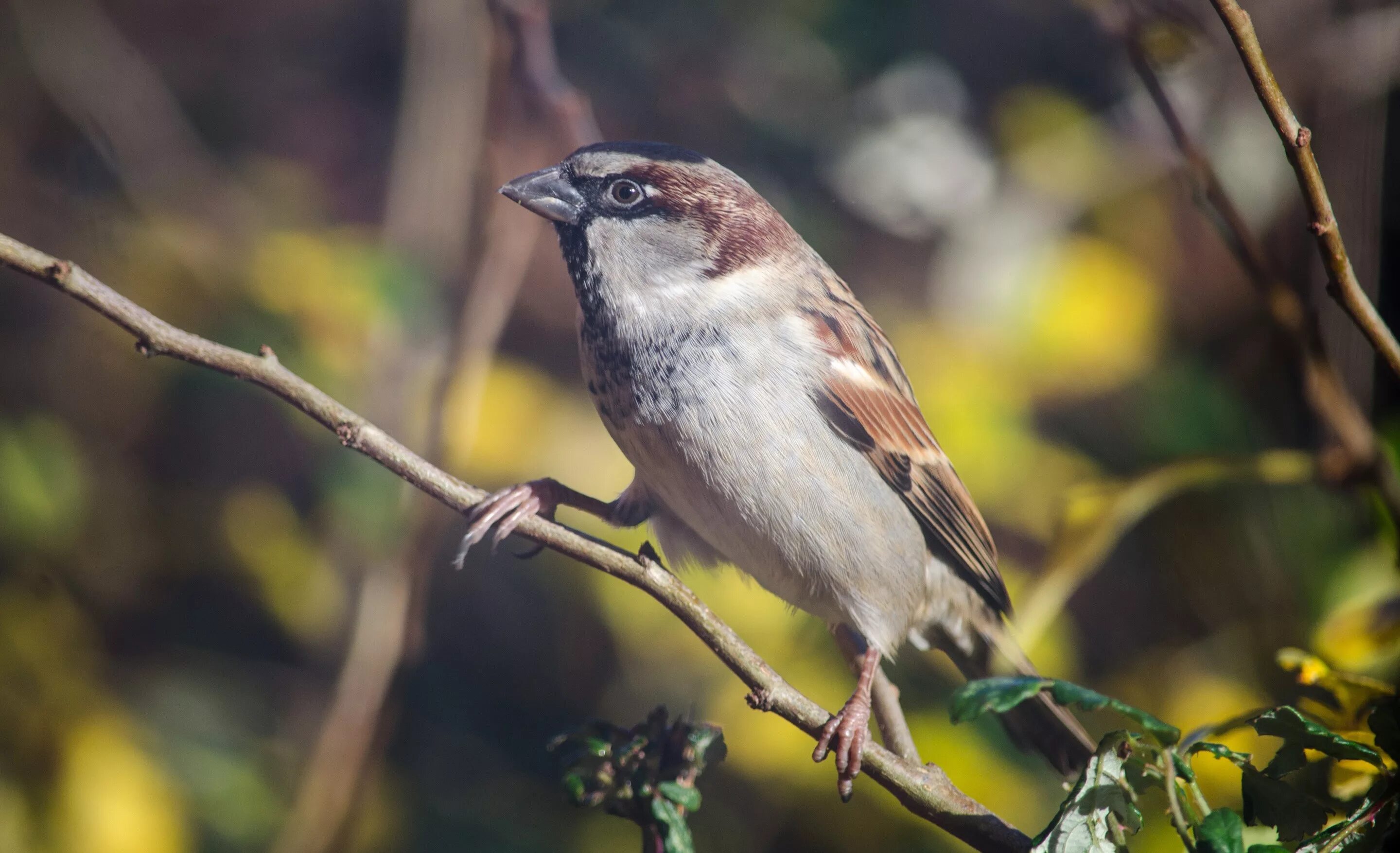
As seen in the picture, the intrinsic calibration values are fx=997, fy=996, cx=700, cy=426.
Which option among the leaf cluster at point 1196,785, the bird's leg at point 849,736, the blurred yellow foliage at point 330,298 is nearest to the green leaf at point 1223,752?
the leaf cluster at point 1196,785

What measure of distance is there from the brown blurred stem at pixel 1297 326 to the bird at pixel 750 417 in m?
0.37

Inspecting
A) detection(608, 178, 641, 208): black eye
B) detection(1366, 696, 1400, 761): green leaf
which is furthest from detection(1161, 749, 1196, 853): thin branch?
detection(608, 178, 641, 208): black eye

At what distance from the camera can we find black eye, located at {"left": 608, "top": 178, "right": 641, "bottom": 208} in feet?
2.79

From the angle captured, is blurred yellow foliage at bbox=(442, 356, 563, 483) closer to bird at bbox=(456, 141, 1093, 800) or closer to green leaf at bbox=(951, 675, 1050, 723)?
bird at bbox=(456, 141, 1093, 800)

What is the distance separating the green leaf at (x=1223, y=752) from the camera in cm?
59

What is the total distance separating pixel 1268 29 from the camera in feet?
4.17

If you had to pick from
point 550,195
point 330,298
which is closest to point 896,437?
point 550,195

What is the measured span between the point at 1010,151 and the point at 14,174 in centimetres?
148

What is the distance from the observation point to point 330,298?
1.39 m

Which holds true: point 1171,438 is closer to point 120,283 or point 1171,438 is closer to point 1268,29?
point 1268,29

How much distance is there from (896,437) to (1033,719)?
342mm

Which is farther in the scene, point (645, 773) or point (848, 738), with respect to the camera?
point (848, 738)

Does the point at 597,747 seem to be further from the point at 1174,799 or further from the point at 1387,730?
the point at 1387,730

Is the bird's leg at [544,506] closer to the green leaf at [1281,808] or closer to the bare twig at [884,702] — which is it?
the bare twig at [884,702]
